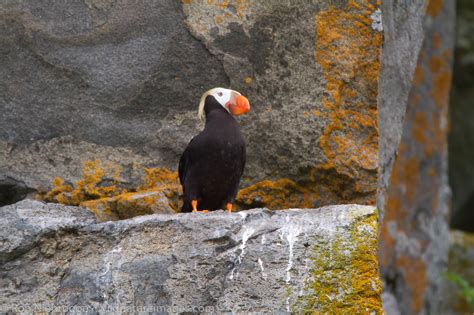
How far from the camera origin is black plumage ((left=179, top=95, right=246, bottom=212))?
17.3 feet

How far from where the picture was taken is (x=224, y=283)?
416 centimetres

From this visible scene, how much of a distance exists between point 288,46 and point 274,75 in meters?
0.18

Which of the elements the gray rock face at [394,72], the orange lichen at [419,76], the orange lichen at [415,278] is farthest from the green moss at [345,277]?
the orange lichen at [419,76]

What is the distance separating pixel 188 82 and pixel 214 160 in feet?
1.65

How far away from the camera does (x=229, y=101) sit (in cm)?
532

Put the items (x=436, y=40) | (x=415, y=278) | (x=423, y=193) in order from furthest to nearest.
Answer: (x=436, y=40)
(x=423, y=193)
(x=415, y=278)

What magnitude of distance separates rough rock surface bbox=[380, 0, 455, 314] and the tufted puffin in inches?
90.1

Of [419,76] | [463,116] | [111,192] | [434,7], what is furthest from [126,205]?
[463,116]

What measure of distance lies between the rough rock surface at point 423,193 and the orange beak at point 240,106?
239cm

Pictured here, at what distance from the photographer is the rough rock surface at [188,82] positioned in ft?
17.8

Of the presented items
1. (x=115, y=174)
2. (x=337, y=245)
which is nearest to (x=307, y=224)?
(x=337, y=245)

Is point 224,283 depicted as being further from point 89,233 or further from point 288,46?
point 288,46

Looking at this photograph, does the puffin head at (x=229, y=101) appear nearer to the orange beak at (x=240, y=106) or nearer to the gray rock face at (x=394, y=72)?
the orange beak at (x=240, y=106)

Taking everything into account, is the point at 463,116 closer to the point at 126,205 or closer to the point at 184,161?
the point at 184,161
